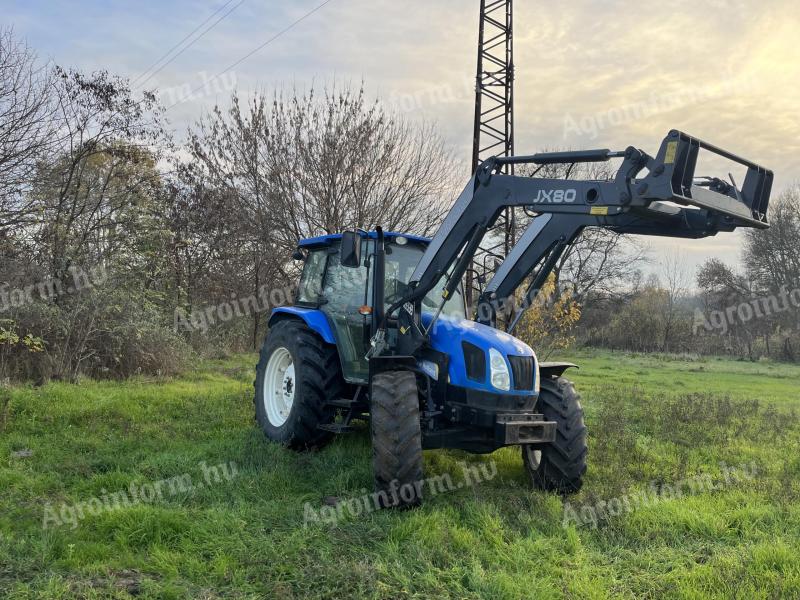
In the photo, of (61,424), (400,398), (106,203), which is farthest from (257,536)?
(106,203)

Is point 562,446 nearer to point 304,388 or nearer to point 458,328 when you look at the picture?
point 458,328

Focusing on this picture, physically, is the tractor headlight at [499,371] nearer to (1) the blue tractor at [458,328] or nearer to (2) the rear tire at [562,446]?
(1) the blue tractor at [458,328]

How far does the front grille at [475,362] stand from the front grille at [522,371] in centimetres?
22

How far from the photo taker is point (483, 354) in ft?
15.0

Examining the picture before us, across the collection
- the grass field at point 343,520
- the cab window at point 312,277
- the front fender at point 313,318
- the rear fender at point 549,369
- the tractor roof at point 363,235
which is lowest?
the grass field at point 343,520

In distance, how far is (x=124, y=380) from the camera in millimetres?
9531

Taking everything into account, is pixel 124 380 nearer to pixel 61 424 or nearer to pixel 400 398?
pixel 61 424

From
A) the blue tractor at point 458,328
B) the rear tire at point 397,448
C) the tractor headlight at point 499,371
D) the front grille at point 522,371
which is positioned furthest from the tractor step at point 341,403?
the front grille at point 522,371

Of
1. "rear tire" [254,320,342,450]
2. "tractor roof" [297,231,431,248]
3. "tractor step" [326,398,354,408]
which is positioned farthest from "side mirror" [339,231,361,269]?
"tractor step" [326,398,354,408]

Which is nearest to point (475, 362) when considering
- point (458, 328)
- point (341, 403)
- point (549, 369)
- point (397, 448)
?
point (458, 328)

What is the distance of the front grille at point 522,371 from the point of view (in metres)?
4.62

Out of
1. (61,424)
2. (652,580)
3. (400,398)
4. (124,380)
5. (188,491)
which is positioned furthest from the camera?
(124,380)

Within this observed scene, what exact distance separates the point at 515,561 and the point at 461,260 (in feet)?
7.46

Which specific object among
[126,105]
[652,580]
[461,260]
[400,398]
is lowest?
[652,580]
